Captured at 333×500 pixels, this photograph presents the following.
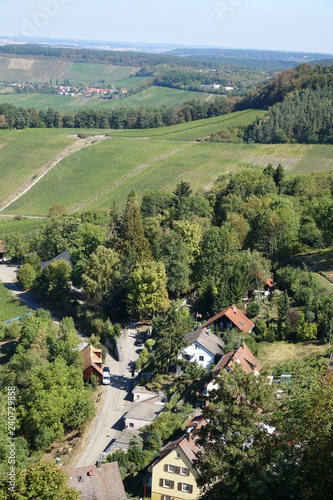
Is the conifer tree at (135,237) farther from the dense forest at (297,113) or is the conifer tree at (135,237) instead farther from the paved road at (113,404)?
the dense forest at (297,113)

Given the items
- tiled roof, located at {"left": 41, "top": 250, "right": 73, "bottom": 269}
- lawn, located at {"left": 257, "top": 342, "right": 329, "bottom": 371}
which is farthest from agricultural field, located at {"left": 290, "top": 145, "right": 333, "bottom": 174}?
lawn, located at {"left": 257, "top": 342, "right": 329, "bottom": 371}

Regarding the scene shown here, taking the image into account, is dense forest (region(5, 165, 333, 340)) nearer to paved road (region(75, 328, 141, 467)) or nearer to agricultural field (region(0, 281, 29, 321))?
agricultural field (region(0, 281, 29, 321))

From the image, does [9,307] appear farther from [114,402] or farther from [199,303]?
[114,402]

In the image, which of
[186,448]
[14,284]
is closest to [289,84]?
[14,284]

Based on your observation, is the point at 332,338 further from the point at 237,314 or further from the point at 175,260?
the point at 175,260

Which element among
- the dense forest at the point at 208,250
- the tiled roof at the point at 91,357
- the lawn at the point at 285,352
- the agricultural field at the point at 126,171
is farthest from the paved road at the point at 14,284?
the lawn at the point at 285,352

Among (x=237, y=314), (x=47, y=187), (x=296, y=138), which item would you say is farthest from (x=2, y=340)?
(x=296, y=138)
